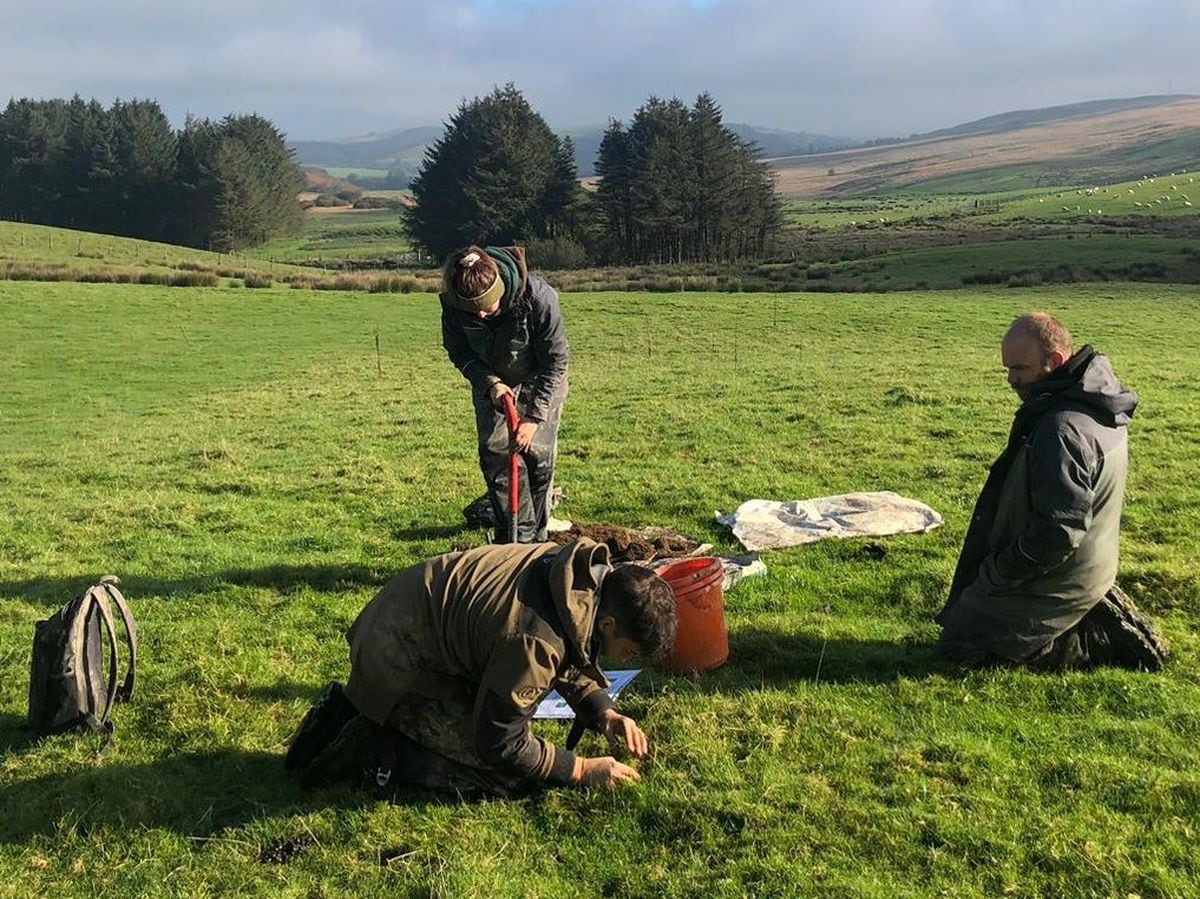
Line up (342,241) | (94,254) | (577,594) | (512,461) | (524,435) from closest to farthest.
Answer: (577,594) → (512,461) → (524,435) → (94,254) → (342,241)

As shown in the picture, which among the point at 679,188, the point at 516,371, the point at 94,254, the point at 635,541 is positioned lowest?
the point at 635,541

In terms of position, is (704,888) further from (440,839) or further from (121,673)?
(121,673)

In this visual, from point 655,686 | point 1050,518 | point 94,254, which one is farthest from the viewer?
point 94,254

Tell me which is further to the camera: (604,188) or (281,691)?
(604,188)

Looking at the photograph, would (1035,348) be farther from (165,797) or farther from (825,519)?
(165,797)

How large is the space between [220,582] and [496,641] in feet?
15.9

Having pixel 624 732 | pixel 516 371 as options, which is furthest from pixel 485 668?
pixel 516 371

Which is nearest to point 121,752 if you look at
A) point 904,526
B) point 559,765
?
point 559,765

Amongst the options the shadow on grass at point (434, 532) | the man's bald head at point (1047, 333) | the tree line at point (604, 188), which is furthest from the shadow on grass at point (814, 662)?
the tree line at point (604, 188)

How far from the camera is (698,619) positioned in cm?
579

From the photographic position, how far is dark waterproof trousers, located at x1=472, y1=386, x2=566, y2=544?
7.65 metres

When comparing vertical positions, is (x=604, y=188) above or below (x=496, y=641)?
above

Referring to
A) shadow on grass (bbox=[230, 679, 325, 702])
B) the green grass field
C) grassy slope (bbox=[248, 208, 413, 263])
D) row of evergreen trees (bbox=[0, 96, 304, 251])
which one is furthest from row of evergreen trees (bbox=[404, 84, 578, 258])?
shadow on grass (bbox=[230, 679, 325, 702])

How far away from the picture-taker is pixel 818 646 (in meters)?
6.33
